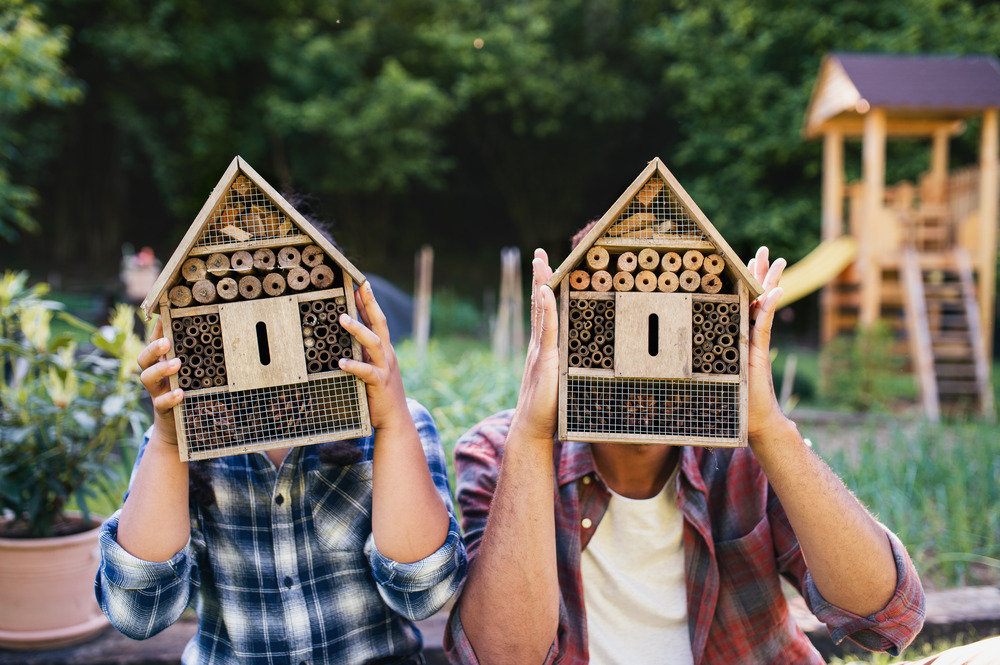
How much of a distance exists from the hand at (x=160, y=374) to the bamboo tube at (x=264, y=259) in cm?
21

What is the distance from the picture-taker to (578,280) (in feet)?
4.78

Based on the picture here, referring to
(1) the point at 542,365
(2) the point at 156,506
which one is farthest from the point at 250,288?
(1) the point at 542,365

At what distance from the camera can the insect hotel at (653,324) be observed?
1416mm

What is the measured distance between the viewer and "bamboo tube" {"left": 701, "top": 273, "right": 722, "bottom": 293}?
1442mm

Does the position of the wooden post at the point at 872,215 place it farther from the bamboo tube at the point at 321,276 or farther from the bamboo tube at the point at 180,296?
the bamboo tube at the point at 180,296

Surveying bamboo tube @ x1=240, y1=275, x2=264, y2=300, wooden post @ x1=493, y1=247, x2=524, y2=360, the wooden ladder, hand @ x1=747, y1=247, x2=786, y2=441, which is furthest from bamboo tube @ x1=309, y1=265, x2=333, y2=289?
the wooden ladder

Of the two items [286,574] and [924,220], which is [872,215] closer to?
[924,220]

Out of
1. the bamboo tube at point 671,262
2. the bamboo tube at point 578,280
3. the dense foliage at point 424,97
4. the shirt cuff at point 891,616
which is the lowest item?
the shirt cuff at point 891,616

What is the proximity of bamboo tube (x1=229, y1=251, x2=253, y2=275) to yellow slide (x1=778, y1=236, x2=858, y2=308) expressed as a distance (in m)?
7.44

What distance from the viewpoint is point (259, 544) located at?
1630mm

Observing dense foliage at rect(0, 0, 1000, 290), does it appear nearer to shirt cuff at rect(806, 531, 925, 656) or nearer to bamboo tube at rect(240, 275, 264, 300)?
shirt cuff at rect(806, 531, 925, 656)

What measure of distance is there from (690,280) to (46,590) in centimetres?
254

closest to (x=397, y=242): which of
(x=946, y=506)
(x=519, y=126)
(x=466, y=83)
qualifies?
(x=519, y=126)

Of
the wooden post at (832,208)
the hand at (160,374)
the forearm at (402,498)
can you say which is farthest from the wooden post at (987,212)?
the hand at (160,374)
